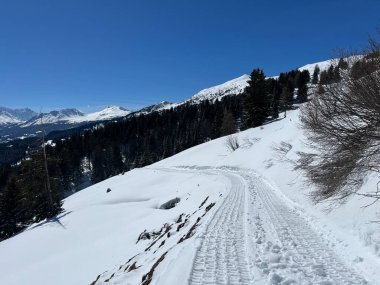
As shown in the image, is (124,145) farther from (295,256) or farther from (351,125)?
(295,256)

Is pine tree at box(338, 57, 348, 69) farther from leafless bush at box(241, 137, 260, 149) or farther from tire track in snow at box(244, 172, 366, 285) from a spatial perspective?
leafless bush at box(241, 137, 260, 149)

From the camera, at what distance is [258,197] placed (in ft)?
55.1

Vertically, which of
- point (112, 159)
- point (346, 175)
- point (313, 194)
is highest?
point (346, 175)

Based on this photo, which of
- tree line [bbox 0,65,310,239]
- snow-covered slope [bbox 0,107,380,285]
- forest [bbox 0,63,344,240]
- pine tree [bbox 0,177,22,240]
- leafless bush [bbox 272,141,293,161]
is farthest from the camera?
pine tree [bbox 0,177,22,240]

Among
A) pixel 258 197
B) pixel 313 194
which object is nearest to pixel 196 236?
pixel 313 194

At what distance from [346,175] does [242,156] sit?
2718 centimetres

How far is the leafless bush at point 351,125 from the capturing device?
8.45m

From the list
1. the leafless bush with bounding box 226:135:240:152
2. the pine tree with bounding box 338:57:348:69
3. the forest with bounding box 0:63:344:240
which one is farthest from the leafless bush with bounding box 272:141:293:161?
the pine tree with bounding box 338:57:348:69

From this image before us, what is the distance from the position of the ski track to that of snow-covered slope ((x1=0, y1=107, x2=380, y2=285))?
21 millimetres

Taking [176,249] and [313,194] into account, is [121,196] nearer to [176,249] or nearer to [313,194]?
[313,194]

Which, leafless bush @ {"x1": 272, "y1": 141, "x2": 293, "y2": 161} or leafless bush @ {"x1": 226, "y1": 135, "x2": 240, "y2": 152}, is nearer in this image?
leafless bush @ {"x1": 272, "y1": 141, "x2": 293, "y2": 161}

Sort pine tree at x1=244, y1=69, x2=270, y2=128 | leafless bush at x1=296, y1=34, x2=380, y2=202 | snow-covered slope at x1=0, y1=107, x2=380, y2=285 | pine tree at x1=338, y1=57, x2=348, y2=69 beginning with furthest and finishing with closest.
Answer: pine tree at x1=244, y1=69, x2=270, y2=128
pine tree at x1=338, y1=57, x2=348, y2=69
leafless bush at x1=296, y1=34, x2=380, y2=202
snow-covered slope at x1=0, y1=107, x2=380, y2=285

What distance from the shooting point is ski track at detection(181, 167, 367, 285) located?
609 cm

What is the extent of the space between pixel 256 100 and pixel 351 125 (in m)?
44.1
